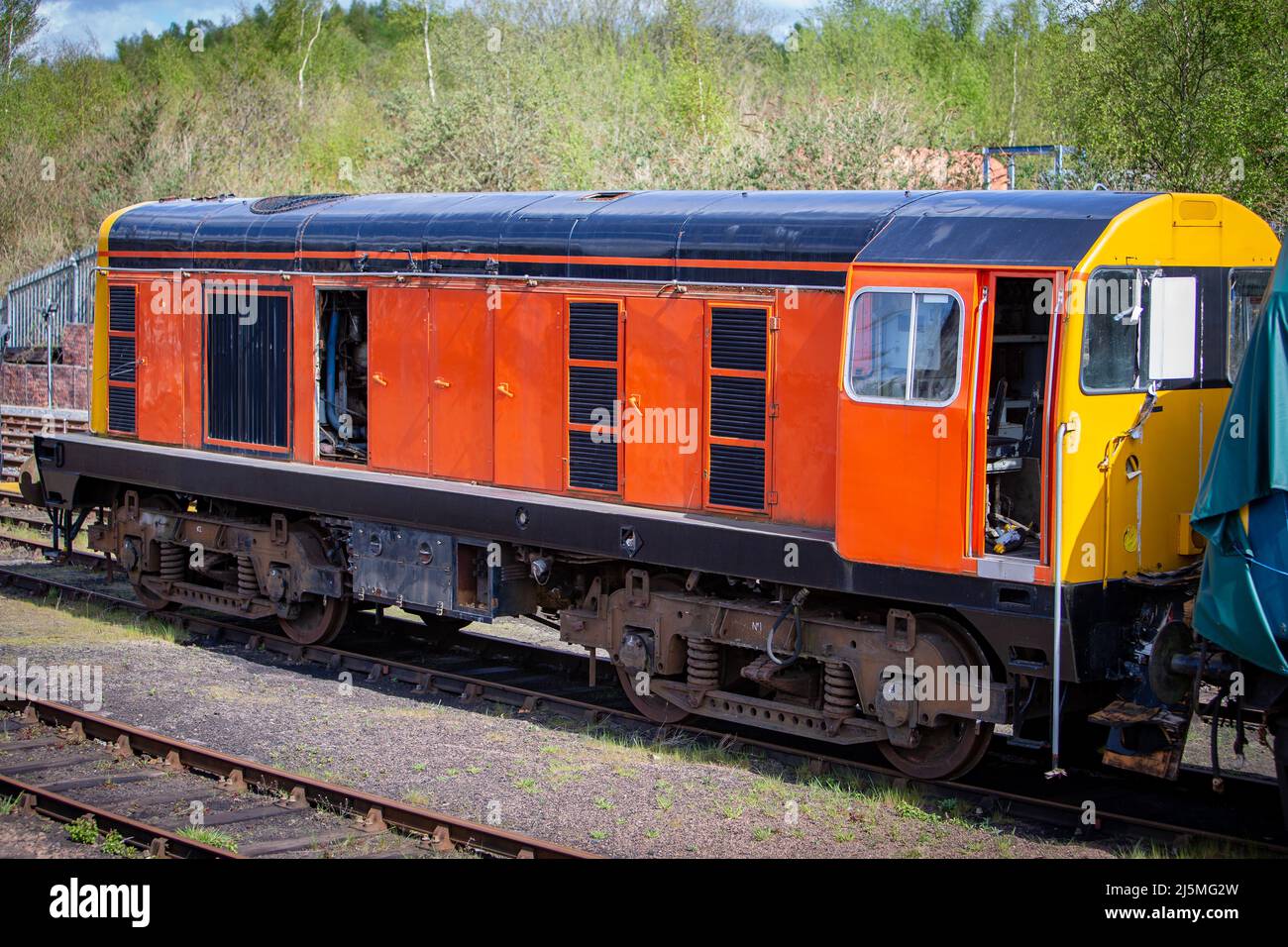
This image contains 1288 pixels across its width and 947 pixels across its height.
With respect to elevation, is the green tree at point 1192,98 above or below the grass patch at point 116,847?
above

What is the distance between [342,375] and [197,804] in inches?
193

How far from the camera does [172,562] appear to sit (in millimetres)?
13453

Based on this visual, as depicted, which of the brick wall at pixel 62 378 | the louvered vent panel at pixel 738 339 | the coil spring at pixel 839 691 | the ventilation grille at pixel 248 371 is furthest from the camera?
the brick wall at pixel 62 378

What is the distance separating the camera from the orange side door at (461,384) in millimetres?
10914

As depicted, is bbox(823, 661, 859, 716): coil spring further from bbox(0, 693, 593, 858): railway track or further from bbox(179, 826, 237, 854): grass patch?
bbox(179, 826, 237, 854): grass patch

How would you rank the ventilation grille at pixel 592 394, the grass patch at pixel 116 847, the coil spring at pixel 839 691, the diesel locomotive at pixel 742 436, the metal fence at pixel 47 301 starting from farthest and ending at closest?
the metal fence at pixel 47 301 → the ventilation grille at pixel 592 394 → the coil spring at pixel 839 691 → the diesel locomotive at pixel 742 436 → the grass patch at pixel 116 847

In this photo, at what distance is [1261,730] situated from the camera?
7.48m

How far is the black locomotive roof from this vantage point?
798cm

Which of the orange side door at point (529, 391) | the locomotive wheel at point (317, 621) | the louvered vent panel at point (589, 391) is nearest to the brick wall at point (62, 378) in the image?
the locomotive wheel at point (317, 621)

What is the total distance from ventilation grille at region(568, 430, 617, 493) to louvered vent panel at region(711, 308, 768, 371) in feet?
3.89

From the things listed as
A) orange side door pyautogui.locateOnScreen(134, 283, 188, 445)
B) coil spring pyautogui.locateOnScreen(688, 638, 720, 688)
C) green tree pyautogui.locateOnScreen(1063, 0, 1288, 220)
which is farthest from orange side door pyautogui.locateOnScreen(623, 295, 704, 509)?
green tree pyautogui.locateOnScreen(1063, 0, 1288, 220)

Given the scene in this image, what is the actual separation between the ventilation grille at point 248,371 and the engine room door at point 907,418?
6007 millimetres

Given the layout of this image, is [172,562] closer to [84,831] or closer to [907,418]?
[84,831]

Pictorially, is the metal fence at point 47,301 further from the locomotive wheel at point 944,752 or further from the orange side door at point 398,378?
the locomotive wheel at point 944,752
